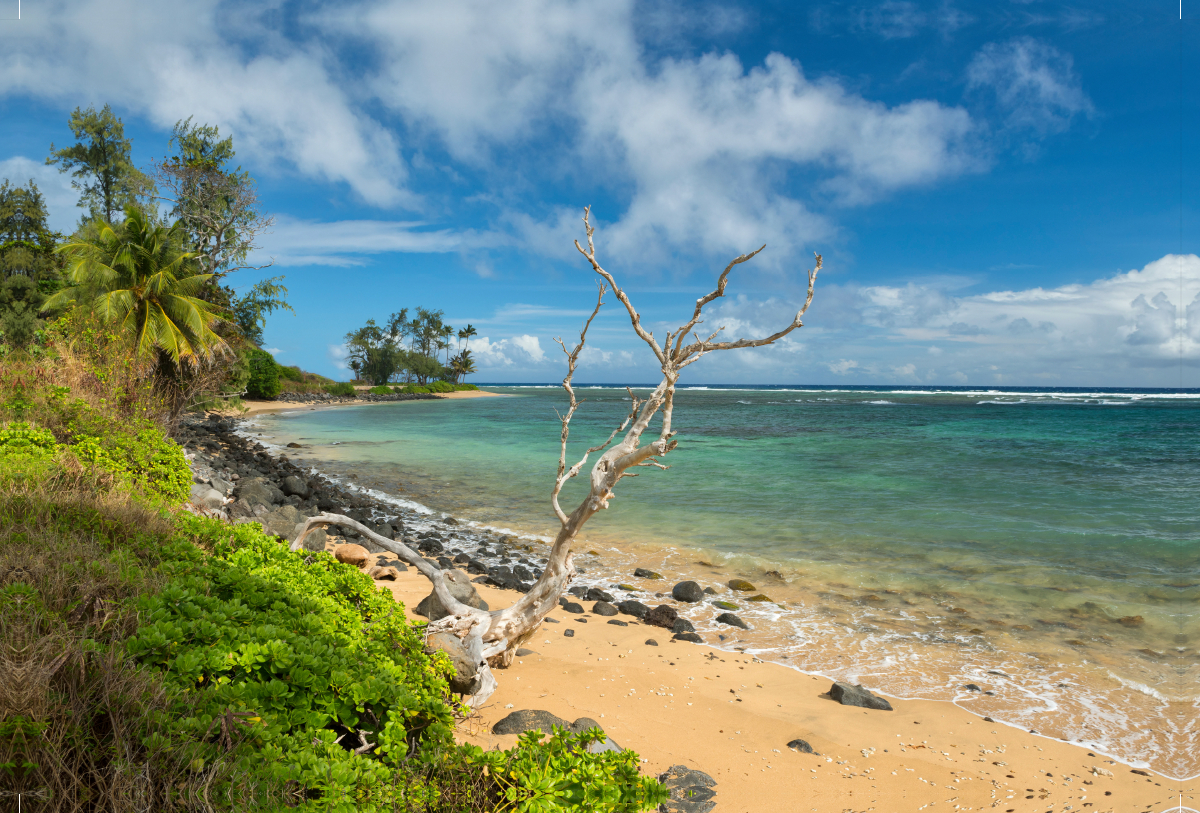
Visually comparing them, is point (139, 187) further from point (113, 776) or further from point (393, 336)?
point (393, 336)

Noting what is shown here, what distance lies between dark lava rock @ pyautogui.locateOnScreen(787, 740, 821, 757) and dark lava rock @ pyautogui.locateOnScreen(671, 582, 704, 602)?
3890mm

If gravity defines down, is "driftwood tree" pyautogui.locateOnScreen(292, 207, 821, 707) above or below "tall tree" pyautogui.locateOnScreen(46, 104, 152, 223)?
below

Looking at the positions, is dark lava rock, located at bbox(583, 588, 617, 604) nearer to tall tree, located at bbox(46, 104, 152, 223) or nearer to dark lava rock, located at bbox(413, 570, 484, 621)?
dark lava rock, located at bbox(413, 570, 484, 621)

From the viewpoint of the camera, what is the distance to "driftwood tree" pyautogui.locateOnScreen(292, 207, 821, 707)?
4914 mm

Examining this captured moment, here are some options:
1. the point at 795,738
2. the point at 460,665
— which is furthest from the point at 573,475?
the point at 795,738

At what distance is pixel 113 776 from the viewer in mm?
2080

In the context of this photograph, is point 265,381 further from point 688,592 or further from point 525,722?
point 525,722

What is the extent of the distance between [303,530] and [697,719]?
469 centimetres

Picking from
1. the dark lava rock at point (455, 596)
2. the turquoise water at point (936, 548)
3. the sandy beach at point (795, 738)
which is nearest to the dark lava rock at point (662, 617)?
the sandy beach at point (795, 738)

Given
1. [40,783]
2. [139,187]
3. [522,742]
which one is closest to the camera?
[40,783]

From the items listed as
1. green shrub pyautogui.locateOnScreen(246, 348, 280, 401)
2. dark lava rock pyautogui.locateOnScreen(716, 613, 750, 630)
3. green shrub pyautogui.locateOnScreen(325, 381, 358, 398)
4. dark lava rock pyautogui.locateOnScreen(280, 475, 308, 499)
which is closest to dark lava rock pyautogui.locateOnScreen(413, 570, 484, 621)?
dark lava rock pyautogui.locateOnScreen(716, 613, 750, 630)

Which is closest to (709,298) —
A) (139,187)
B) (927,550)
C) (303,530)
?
(303,530)

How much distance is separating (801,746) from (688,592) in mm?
4050

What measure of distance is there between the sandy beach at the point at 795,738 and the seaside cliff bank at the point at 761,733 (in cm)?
1
